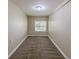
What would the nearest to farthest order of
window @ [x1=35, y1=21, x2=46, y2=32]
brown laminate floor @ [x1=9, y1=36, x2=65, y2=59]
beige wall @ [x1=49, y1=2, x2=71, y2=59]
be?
beige wall @ [x1=49, y1=2, x2=71, y2=59]
brown laminate floor @ [x1=9, y1=36, x2=65, y2=59]
window @ [x1=35, y1=21, x2=46, y2=32]

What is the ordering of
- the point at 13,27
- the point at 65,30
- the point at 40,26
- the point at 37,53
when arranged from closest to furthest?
the point at 65,30
the point at 37,53
the point at 13,27
the point at 40,26

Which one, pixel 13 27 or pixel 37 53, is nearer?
pixel 37 53

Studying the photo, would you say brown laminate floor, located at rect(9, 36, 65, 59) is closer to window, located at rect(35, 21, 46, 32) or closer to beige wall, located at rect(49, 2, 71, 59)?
beige wall, located at rect(49, 2, 71, 59)

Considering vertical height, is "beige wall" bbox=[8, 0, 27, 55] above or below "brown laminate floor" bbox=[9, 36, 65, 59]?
above

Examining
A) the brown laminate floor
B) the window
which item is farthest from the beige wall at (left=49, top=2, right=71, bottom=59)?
the window

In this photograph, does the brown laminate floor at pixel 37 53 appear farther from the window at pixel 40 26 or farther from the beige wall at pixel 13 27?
the window at pixel 40 26

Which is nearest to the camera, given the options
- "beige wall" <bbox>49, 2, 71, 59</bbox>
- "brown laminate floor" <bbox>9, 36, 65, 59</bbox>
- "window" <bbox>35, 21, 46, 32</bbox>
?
"beige wall" <bbox>49, 2, 71, 59</bbox>

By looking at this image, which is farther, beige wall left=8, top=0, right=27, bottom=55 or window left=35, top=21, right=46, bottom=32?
window left=35, top=21, right=46, bottom=32

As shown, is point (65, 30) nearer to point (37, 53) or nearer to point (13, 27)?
point (37, 53)

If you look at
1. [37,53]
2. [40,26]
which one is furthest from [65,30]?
[40,26]

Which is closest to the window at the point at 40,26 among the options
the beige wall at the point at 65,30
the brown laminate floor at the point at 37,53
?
the brown laminate floor at the point at 37,53
